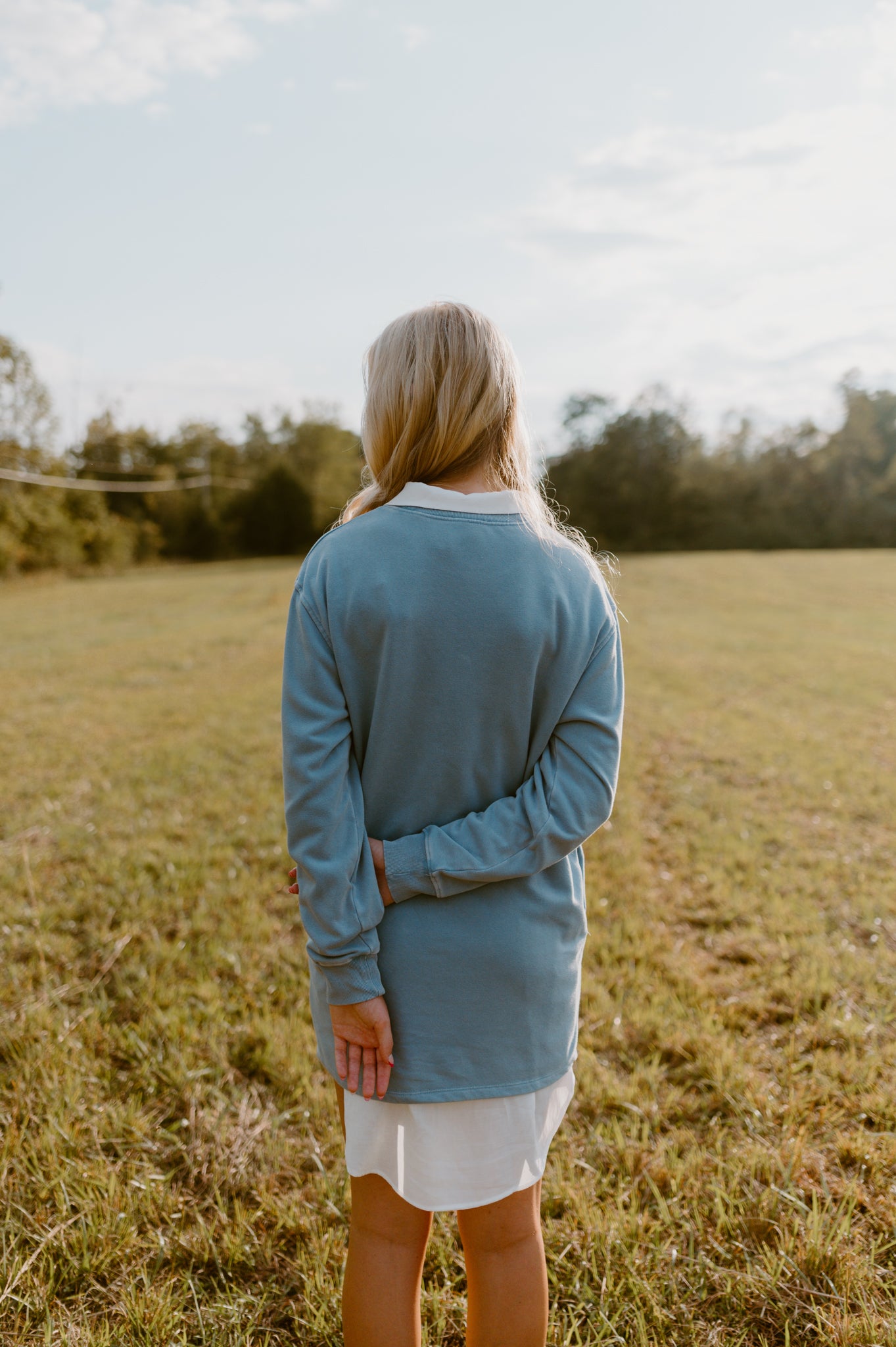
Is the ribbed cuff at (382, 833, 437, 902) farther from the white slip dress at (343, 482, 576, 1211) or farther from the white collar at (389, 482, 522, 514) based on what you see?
the white collar at (389, 482, 522, 514)

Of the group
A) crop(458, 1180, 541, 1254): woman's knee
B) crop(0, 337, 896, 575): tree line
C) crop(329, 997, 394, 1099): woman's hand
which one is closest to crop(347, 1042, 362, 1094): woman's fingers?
crop(329, 997, 394, 1099): woman's hand

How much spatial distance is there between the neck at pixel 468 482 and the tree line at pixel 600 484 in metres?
36.1

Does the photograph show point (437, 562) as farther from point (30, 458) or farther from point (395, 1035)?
point (30, 458)

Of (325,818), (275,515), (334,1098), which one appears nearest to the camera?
(325,818)

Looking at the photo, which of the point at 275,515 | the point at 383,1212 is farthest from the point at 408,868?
the point at 275,515

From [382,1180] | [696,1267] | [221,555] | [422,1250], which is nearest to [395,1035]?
[382,1180]

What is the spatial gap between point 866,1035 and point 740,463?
4645 centimetres

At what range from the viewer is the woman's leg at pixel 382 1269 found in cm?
Result: 125

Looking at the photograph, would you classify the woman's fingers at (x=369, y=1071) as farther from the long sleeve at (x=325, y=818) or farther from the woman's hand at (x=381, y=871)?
the woman's hand at (x=381, y=871)

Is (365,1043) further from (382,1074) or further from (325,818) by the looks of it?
(325,818)

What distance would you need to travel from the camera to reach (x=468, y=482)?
1.22m

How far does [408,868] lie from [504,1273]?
2.23ft

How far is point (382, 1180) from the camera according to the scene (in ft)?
4.13

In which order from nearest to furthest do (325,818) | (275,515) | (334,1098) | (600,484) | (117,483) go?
(325,818)
(334,1098)
(117,483)
(275,515)
(600,484)
